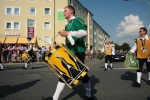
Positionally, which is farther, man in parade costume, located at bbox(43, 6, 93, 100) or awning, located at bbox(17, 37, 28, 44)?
awning, located at bbox(17, 37, 28, 44)

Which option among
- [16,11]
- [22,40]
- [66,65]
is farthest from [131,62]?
[16,11]

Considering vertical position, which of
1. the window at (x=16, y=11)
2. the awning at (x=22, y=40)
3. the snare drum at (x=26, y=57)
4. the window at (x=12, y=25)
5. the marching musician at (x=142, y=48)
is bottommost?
the snare drum at (x=26, y=57)

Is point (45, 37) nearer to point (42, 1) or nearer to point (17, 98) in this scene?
point (42, 1)

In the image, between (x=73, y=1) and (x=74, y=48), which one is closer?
(x=74, y=48)

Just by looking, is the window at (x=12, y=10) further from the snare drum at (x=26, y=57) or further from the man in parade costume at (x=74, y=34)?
the man in parade costume at (x=74, y=34)

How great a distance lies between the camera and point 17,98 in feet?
14.0

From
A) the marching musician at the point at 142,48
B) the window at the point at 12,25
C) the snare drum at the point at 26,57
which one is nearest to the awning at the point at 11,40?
the window at the point at 12,25

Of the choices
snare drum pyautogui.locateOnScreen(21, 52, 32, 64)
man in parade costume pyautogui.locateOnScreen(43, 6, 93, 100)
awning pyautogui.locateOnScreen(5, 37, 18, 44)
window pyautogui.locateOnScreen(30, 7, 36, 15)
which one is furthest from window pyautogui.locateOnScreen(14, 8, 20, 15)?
man in parade costume pyautogui.locateOnScreen(43, 6, 93, 100)

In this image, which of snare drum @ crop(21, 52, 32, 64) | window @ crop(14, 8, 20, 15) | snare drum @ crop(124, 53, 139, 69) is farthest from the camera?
window @ crop(14, 8, 20, 15)

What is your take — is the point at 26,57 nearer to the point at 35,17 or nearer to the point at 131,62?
the point at 131,62

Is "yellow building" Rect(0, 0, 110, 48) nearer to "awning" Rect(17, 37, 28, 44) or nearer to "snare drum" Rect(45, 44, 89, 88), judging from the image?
"awning" Rect(17, 37, 28, 44)

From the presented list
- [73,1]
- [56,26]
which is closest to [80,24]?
[56,26]

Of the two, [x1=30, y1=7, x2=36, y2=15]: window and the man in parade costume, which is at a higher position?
[x1=30, y1=7, x2=36, y2=15]: window

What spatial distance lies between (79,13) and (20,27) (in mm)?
19969
